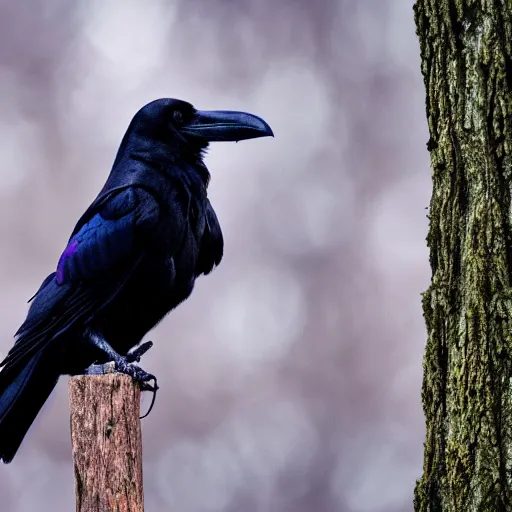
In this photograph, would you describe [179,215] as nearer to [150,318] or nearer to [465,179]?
[150,318]

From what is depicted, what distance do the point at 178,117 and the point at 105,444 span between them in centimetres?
243

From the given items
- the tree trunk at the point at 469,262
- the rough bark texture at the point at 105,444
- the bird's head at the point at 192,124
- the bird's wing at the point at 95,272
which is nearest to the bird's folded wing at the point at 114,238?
the bird's wing at the point at 95,272

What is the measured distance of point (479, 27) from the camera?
13.1ft

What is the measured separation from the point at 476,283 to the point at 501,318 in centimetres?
21

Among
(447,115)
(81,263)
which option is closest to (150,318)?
(81,263)

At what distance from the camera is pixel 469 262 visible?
3.84 meters

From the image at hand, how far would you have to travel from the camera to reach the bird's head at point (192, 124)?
510cm

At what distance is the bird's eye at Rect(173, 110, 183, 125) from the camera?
5215 millimetres

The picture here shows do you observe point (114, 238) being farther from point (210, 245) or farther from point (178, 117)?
point (178, 117)

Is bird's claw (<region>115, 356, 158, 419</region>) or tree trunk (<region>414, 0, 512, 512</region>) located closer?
tree trunk (<region>414, 0, 512, 512</region>)

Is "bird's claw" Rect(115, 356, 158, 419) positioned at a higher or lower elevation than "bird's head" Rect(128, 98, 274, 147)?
lower

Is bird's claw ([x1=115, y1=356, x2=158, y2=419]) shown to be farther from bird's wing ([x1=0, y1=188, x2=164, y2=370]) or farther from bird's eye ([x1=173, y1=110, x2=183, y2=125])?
bird's eye ([x1=173, y1=110, x2=183, y2=125])

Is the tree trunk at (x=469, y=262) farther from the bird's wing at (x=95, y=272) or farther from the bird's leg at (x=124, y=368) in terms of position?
the bird's wing at (x=95, y=272)

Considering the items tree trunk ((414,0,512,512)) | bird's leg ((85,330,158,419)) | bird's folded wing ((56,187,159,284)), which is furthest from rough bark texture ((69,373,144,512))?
tree trunk ((414,0,512,512))
